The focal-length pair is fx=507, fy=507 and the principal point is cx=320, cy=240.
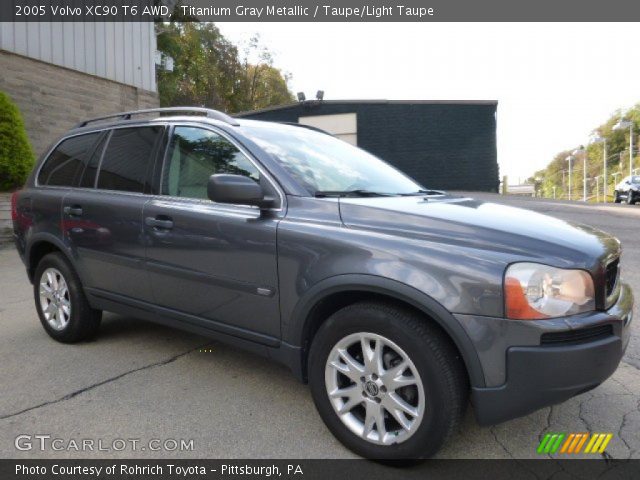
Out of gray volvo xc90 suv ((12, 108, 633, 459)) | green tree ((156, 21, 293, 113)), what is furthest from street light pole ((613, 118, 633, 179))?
gray volvo xc90 suv ((12, 108, 633, 459))

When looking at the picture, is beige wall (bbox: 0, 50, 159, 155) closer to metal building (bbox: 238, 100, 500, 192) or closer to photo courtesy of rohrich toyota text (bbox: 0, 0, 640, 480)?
photo courtesy of rohrich toyota text (bbox: 0, 0, 640, 480)

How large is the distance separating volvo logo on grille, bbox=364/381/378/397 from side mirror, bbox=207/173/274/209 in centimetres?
110

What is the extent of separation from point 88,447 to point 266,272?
48.8 inches

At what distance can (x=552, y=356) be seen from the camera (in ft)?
6.57

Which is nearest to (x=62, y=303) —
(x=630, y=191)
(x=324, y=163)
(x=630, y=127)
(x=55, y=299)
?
(x=55, y=299)

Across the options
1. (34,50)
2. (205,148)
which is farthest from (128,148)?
(34,50)

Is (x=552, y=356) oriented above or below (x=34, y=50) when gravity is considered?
below

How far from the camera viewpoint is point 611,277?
2.44 metres

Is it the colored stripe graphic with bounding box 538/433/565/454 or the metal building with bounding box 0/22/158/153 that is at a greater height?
the metal building with bounding box 0/22/158/153

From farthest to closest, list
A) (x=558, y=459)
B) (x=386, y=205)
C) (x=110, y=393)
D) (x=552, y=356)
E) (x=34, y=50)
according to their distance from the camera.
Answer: (x=34, y=50) → (x=110, y=393) → (x=386, y=205) → (x=558, y=459) → (x=552, y=356)

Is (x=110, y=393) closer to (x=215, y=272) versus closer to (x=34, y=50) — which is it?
(x=215, y=272)

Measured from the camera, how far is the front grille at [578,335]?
2.03m

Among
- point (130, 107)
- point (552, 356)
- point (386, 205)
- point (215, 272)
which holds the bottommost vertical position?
point (552, 356)

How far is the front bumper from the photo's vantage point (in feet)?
6.61
